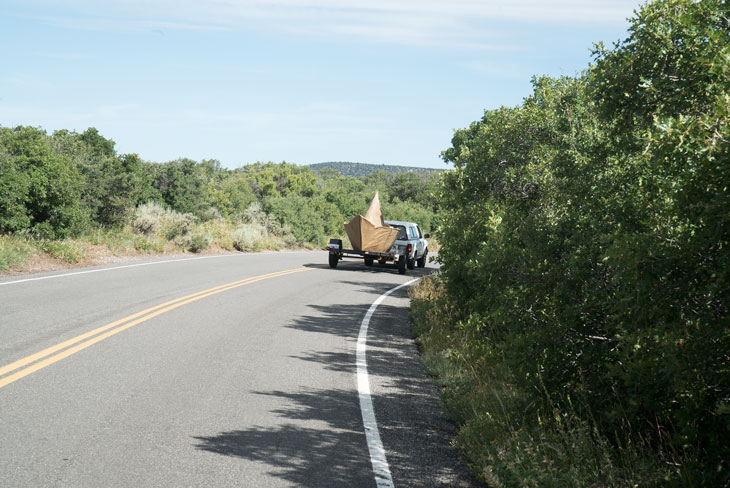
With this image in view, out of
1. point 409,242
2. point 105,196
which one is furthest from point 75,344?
point 409,242

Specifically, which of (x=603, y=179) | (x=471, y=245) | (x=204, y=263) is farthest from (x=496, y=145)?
(x=204, y=263)

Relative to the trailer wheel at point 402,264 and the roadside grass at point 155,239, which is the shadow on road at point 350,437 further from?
the trailer wheel at point 402,264

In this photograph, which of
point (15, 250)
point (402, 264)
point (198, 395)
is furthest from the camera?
point (402, 264)

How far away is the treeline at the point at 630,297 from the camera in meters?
3.67

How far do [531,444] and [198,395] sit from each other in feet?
10.8

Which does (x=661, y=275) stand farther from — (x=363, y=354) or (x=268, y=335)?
(x=268, y=335)

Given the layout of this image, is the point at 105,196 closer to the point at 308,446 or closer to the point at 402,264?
the point at 402,264

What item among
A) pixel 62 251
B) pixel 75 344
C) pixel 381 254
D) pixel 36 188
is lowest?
pixel 75 344

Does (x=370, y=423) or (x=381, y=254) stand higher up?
(x=381, y=254)

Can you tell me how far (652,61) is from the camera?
561cm

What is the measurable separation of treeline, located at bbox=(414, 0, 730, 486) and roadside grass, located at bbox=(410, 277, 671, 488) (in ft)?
0.06

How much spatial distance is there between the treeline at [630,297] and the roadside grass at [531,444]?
2 centimetres

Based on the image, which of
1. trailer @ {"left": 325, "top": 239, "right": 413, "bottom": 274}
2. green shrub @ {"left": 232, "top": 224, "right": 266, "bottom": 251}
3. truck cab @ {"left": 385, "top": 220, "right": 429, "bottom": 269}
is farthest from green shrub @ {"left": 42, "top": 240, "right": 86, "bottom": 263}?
green shrub @ {"left": 232, "top": 224, "right": 266, "bottom": 251}

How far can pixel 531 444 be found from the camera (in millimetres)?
5039
